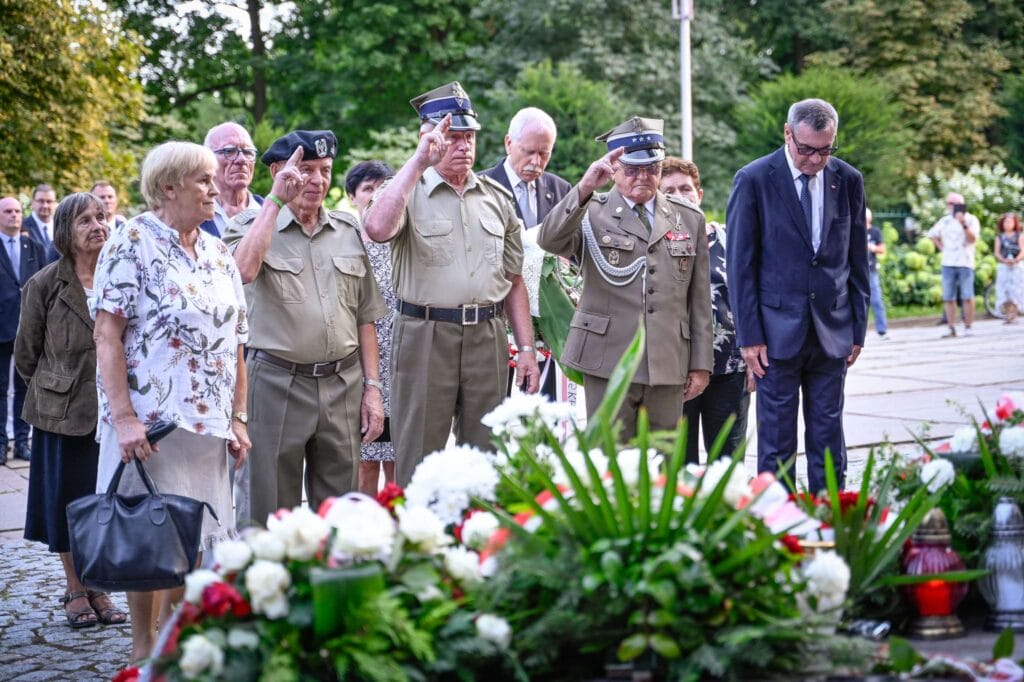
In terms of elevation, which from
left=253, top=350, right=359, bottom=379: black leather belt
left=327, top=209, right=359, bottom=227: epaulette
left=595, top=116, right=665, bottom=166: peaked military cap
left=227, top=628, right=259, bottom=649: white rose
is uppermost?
left=595, top=116, right=665, bottom=166: peaked military cap

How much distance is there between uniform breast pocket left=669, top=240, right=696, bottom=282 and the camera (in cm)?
591

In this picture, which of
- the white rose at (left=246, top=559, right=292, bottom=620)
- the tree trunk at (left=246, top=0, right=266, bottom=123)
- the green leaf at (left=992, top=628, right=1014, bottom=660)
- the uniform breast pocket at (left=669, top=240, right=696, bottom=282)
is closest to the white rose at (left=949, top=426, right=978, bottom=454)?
the green leaf at (left=992, top=628, right=1014, bottom=660)

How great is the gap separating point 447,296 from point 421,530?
3.28m

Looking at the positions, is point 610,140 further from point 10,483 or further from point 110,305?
point 10,483

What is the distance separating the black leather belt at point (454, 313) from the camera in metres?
5.68

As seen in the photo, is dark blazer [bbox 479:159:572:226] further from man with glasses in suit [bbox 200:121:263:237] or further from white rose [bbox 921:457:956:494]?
white rose [bbox 921:457:956:494]

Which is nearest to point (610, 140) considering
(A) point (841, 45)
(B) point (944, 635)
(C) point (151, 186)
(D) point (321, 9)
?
(C) point (151, 186)

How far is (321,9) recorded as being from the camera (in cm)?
3350

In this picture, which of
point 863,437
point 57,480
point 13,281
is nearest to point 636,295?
point 57,480

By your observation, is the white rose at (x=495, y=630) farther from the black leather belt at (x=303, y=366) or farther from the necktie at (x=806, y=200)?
the necktie at (x=806, y=200)

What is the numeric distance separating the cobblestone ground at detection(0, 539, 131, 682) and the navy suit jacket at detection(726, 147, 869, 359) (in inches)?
123

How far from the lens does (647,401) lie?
233 inches

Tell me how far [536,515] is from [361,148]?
3026 centimetres

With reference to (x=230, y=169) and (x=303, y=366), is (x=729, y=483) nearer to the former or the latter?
(x=303, y=366)
